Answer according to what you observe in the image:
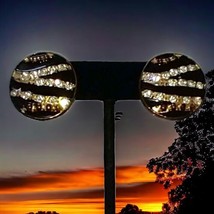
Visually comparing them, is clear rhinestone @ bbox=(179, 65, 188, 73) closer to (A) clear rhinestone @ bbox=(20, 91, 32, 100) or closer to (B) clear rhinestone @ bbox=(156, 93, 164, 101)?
(B) clear rhinestone @ bbox=(156, 93, 164, 101)

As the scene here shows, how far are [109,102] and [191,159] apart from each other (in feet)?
71.5

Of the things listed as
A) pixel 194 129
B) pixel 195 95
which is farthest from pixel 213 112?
pixel 195 95

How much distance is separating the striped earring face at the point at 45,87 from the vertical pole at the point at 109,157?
210mm

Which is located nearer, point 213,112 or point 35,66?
point 35,66

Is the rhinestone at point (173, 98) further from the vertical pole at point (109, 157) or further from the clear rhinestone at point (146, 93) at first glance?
the vertical pole at point (109, 157)

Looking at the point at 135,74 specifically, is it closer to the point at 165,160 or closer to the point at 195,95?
the point at 195,95

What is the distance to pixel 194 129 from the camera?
25.7m

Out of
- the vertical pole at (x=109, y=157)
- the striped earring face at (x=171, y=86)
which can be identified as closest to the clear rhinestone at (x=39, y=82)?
the vertical pole at (x=109, y=157)

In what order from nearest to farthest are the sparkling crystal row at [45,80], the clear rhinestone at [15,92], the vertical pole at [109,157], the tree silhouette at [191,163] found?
1. the vertical pole at [109,157]
2. the sparkling crystal row at [45,80]
3. the clear rhinestone at [15,92]
4. the tree silhouette at [191,163]

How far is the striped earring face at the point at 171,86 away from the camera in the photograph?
3.71m

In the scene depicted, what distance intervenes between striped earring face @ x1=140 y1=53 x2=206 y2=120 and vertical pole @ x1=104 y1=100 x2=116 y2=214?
196mm

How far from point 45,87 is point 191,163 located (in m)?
21.9

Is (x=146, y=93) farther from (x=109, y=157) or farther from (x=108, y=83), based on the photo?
(x=109, y=157)

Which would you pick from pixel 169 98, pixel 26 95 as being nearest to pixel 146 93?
pixel 169 98
